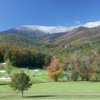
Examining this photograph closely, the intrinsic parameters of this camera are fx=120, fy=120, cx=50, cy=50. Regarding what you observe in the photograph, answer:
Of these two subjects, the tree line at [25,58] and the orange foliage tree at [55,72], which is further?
the tree line at [25,58]

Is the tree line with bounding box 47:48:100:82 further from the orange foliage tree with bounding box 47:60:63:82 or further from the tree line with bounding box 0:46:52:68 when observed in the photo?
the tree line with bounding box 0:46:52:68

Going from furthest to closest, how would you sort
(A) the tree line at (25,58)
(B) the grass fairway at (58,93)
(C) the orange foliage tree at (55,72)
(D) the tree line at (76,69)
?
(A) the tree line at (25,58) < (C) the orange foliage tree at (55,72) < (D) the tree line at (76,69) < (B) the grass fairway at (58,93)

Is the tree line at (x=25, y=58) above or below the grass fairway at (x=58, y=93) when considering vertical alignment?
above

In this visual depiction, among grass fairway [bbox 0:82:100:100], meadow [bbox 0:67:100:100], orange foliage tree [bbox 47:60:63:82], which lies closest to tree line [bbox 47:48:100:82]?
orange foliage tree [bbox 47:60:63:82]

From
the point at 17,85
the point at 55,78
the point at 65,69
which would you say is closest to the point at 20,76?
the point at 17,85

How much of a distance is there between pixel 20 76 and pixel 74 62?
97.1 ft

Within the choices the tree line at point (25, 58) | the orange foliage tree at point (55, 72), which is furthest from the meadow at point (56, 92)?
the tree line at point (25, 58)

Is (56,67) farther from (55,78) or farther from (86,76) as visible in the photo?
(86,76)

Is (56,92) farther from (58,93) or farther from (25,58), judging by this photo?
(25,58)

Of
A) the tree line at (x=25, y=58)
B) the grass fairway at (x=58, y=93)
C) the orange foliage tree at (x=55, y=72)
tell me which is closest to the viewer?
the grass fairway at (x=58, y=93)

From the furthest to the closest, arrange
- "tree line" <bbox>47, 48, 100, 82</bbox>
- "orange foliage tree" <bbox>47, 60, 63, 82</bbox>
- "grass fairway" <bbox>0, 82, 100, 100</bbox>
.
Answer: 1. "orange foliage tree" <bbox>47, 60, 63, 82</bbox>
2. "tree line" <bbox>47, 48, 100, 82</bbox>
3. "grass fairway" <bbox>0, 82, 100, 100</bbox>

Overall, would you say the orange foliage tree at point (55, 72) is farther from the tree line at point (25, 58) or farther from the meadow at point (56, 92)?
the tree line at point (25, 58)

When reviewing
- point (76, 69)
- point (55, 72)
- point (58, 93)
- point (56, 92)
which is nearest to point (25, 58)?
point (55, 72)

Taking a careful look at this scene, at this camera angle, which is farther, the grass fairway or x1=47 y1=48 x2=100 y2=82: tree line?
x1=47 y1=48 x2=100 y2=82: tree line
